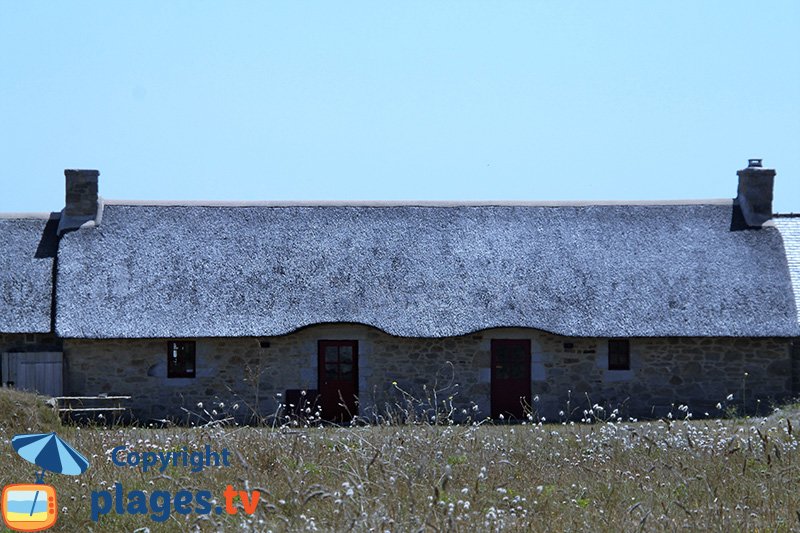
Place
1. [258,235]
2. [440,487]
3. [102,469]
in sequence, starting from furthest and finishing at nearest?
[258,235], [102,469], [440,487]

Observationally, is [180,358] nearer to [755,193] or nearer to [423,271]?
[423,271]

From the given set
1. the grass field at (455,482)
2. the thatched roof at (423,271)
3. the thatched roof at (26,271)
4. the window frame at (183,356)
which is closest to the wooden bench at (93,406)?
the window frame at (183,356)

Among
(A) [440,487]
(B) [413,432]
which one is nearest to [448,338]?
(B) [413,432]

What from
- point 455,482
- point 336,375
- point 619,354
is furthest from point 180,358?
point 455,482

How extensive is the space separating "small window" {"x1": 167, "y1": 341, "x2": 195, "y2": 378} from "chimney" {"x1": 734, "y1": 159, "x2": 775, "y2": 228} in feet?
36.3

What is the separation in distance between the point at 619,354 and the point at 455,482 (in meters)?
12.1

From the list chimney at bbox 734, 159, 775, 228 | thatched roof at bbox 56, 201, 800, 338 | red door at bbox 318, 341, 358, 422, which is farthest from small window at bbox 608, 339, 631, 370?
red door at bbox 318, 341, 358, 422

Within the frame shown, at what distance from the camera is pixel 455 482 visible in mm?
8570

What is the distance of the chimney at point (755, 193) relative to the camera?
2200 centimetres

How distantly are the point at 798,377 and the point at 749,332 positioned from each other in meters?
1.53

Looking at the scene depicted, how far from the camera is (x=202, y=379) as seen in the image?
63.7ft

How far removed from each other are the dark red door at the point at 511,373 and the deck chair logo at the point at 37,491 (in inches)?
471

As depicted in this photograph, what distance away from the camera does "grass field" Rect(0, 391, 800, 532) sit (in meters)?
7.04

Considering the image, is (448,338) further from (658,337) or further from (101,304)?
(101,304)
